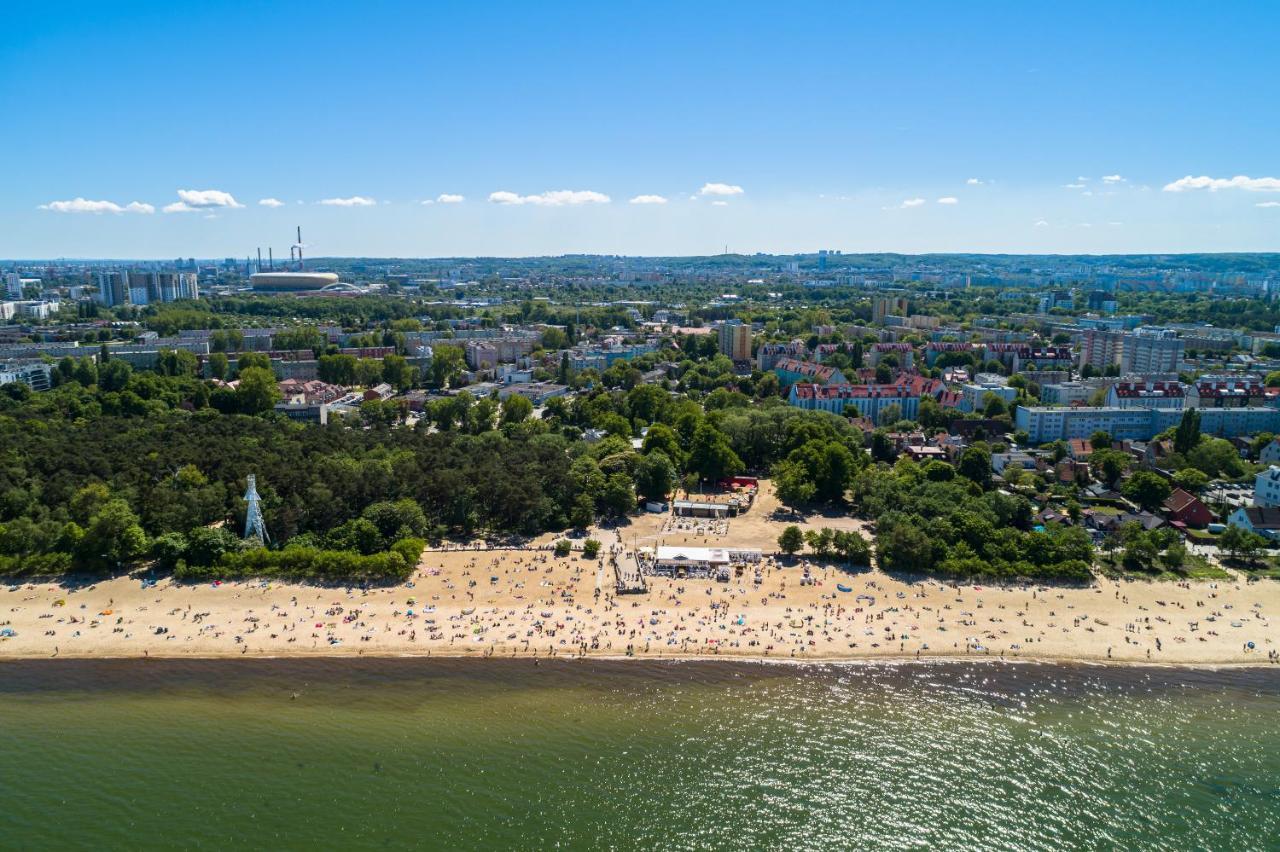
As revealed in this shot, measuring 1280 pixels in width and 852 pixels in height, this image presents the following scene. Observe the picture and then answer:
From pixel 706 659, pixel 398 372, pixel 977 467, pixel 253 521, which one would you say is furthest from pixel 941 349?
pixel 253 521

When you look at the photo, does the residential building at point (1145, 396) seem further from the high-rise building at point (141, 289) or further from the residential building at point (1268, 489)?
the high-rise building at point (141, 289)

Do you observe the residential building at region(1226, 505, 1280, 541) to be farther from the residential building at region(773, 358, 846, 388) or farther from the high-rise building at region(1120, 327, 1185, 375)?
the high-rise building at region(1120, 327, 1185, 375)

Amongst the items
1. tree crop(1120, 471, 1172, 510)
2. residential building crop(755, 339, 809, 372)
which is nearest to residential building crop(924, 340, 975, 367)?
residential building crop(755, 339, 809, 372)

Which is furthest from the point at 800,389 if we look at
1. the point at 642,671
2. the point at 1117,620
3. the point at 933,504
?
the point at 642,671

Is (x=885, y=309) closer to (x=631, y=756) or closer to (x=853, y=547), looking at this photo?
(x=853, y=547)

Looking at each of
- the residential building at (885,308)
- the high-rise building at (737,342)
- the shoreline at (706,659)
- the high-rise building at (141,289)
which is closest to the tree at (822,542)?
the shoreline at (706,659)

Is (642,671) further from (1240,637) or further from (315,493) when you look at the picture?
(1240,637)
